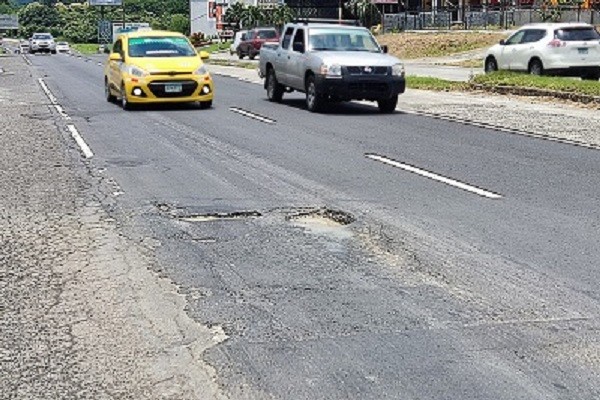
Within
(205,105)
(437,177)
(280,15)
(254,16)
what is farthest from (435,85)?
(254,16)

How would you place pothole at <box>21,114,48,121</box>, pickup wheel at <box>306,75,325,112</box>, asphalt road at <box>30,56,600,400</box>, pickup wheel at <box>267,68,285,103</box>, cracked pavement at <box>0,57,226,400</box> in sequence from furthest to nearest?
pickup wheel at <box>267,68,285,103</box>
pickup wheel at <box>306,75,325,112</box>
pothole at <box>21,114,48,121</box>
asphalt road at <box>30,56,600,400</box>
cracked pavement at <box>0,57,226,400</box>

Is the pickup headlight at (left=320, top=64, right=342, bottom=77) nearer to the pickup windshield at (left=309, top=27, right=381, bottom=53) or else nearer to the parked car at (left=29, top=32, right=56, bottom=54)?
the pickup windshield at (left=309, top=27, right=381, bottom=53)

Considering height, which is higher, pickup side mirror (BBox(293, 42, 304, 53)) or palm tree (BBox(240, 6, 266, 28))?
palm tree (BBox(240, 6, 266, 28))

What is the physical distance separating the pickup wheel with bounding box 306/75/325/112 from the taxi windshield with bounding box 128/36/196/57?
275cm

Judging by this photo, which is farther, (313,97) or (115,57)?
(115,57)

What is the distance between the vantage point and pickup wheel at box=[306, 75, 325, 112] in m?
20.2

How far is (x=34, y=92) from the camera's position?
89.1 feet

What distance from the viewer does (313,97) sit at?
67.0ft

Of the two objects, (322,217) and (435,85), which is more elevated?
(435,85)

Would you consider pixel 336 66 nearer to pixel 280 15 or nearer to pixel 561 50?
pixel 561 50

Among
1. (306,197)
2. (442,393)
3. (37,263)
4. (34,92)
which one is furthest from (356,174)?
(34,92)

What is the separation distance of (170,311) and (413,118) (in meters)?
13.7

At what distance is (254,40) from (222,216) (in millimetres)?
49378

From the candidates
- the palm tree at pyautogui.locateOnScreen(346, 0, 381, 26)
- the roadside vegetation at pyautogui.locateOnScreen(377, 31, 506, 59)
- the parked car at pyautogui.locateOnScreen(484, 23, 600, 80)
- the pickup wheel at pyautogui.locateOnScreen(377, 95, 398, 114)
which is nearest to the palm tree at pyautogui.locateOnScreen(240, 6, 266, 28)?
the palm tree at pyautogui.locateOnScreen(346, 0, 381, 26)
